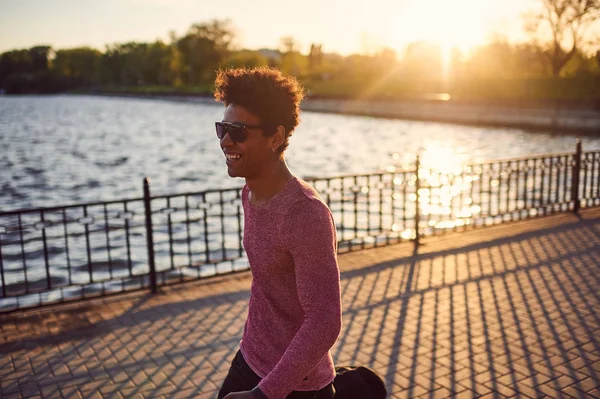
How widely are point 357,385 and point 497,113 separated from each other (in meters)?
48.3

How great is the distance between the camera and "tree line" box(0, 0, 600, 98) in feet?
165

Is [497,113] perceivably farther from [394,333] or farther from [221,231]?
[394,333]

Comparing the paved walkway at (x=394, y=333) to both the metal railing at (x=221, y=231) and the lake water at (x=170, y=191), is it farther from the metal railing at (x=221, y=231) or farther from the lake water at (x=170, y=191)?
the metal railing at (x=221, y=231)

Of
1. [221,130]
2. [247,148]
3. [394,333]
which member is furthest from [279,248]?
[394,333]

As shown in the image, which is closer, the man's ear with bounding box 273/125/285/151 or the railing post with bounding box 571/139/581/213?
the man's ear with bounding box 273/125/285/151

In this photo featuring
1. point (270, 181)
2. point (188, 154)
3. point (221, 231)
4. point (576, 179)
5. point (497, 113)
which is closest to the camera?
point (270, 181)

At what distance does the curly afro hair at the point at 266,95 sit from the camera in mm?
Answer: 2080

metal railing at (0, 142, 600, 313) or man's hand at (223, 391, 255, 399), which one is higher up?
man's hand at (223, 391, 255, 399)

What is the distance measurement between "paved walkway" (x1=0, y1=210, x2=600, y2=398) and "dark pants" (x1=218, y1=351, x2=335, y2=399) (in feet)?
8.08

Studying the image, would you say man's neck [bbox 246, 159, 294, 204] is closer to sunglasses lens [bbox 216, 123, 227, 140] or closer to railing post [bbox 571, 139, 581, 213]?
sunglasses lens [bbox 216, 123, 227, 140]

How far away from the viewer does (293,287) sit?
2100 millimetres

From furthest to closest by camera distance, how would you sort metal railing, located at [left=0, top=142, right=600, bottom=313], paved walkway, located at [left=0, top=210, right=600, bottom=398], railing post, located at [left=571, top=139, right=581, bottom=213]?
railing post, located at [left=571, top=139, right=581, bottom=213]
metal railing, located at [left=0, top=142, right=600, bottom=313]
paved walkway, located at [left=0, top=210, right=600, bottom=398]

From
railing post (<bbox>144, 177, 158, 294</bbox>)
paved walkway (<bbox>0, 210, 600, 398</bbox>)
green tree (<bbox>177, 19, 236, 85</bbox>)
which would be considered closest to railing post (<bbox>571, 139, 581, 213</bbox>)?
paved walkway (<bbox>0, 210, 600, 398</bbox>)

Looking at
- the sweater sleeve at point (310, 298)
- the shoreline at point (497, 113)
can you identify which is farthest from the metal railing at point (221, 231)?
the shoreline at point (497, 113)
